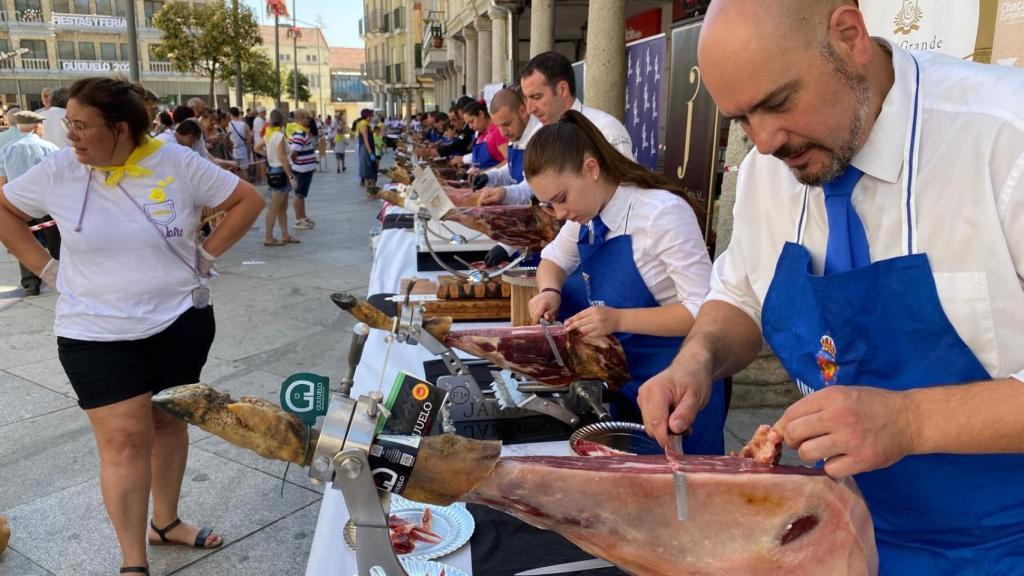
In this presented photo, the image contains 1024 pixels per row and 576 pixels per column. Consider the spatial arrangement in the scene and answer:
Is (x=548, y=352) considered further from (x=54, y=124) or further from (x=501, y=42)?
(x=501, y=42)

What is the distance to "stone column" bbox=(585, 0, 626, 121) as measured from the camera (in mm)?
6105

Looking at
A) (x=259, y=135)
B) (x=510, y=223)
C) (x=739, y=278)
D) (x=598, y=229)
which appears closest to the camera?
(x=739, y=278)

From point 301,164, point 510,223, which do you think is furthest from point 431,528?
point 301,164

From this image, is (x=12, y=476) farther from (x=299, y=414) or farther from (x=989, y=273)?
(x=989, y=273)

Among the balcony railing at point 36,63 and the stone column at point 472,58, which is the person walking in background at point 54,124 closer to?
the stone column at point 472,58

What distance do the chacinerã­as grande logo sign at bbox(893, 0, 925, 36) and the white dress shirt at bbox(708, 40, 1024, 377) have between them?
169 cm

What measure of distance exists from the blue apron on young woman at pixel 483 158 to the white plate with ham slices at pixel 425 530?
6.80 metres

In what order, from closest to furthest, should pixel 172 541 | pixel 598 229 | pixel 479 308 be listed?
pixel 598 229, pixel 172 541, pixel 479 308

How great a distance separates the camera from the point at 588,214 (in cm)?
238

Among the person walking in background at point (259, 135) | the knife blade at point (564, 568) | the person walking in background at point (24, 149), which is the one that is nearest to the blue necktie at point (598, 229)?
the knife blade at point (564, 568)

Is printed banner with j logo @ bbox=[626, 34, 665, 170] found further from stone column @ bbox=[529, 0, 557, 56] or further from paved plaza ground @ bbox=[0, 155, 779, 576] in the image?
stone column @ bbox=[529, 0, 557, 56]

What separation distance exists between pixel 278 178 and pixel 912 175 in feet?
28.7

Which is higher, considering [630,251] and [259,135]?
[259,135]

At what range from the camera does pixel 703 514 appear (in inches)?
41.6
